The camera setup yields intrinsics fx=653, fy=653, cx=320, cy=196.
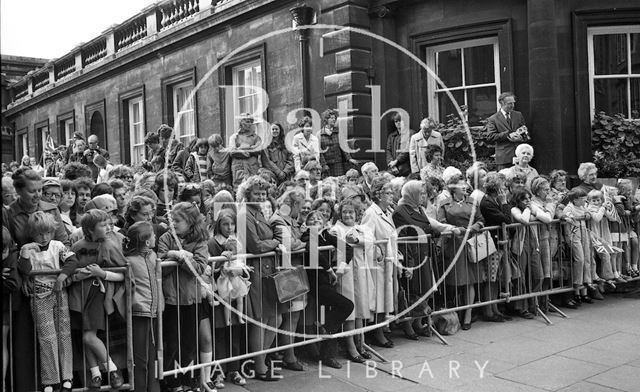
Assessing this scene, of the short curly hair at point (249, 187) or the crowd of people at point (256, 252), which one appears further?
the short curly hair at point (249, 187)

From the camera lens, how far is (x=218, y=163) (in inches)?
440

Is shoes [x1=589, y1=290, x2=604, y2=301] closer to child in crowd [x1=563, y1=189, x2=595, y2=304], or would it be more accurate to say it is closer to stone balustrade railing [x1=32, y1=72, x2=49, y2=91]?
child in crowd [x1=563, y1=189, x2=595, y2=304]

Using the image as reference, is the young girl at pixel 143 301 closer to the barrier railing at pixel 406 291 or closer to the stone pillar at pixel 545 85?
the barrier railing at pixel 406 291

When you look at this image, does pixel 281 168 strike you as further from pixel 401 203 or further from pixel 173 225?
pixel 173 225

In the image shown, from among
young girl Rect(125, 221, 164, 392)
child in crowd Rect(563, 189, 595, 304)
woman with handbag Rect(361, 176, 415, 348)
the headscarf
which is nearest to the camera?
young girl Rect(125, 221, 164, 392)

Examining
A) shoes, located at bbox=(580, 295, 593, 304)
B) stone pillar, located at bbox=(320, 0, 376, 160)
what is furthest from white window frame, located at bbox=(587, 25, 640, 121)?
stone pillar, located at bbox=(320, 0, 376, 160)

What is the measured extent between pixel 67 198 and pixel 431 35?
818cm

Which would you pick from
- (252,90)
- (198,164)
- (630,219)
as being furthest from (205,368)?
(252,90)

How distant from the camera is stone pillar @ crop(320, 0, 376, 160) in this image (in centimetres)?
1244

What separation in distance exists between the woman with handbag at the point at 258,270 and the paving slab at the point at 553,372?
2310 mm

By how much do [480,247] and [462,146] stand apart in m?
4.11

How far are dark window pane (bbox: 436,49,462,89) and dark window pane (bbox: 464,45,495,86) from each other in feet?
0.45

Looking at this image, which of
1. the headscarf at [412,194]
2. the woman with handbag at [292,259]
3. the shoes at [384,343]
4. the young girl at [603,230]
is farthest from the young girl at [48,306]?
the young girl at [603,230]

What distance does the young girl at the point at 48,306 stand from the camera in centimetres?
506
